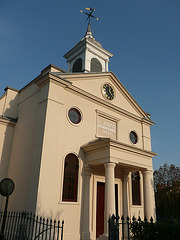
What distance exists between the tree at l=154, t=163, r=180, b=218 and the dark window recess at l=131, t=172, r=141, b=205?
9623 millimetres

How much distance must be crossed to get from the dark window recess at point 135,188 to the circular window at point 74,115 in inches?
246

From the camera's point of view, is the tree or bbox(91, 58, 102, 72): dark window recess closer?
bbox(91, 58, 102, 72): dark window recess

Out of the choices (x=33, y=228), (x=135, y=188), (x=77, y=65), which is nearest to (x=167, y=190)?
(x=135, y=188)

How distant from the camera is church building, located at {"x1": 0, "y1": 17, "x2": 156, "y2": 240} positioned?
10.7 meters

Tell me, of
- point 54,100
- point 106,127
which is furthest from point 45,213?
point 106,127

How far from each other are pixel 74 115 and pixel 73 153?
2.37m

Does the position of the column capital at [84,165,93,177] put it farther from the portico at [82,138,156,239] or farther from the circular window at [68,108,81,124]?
the circular window at [68,108,81,124]

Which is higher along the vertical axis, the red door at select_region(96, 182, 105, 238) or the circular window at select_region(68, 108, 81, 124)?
the circular window at select_region(68, 108, 81, 124)

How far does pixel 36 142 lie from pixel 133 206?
27.9ft

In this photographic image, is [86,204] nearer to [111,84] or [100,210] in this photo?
[100,210]

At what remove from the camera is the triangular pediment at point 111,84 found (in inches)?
547

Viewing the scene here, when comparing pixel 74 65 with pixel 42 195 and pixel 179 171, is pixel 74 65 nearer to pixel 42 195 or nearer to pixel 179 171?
pixel 42 195

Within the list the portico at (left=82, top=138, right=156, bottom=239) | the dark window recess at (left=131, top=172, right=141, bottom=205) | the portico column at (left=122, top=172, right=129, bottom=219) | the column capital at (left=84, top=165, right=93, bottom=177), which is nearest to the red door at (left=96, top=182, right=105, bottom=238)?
the portico at (left=82, top=138, right=156, bottom=239)

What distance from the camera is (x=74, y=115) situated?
1305 centimetres
